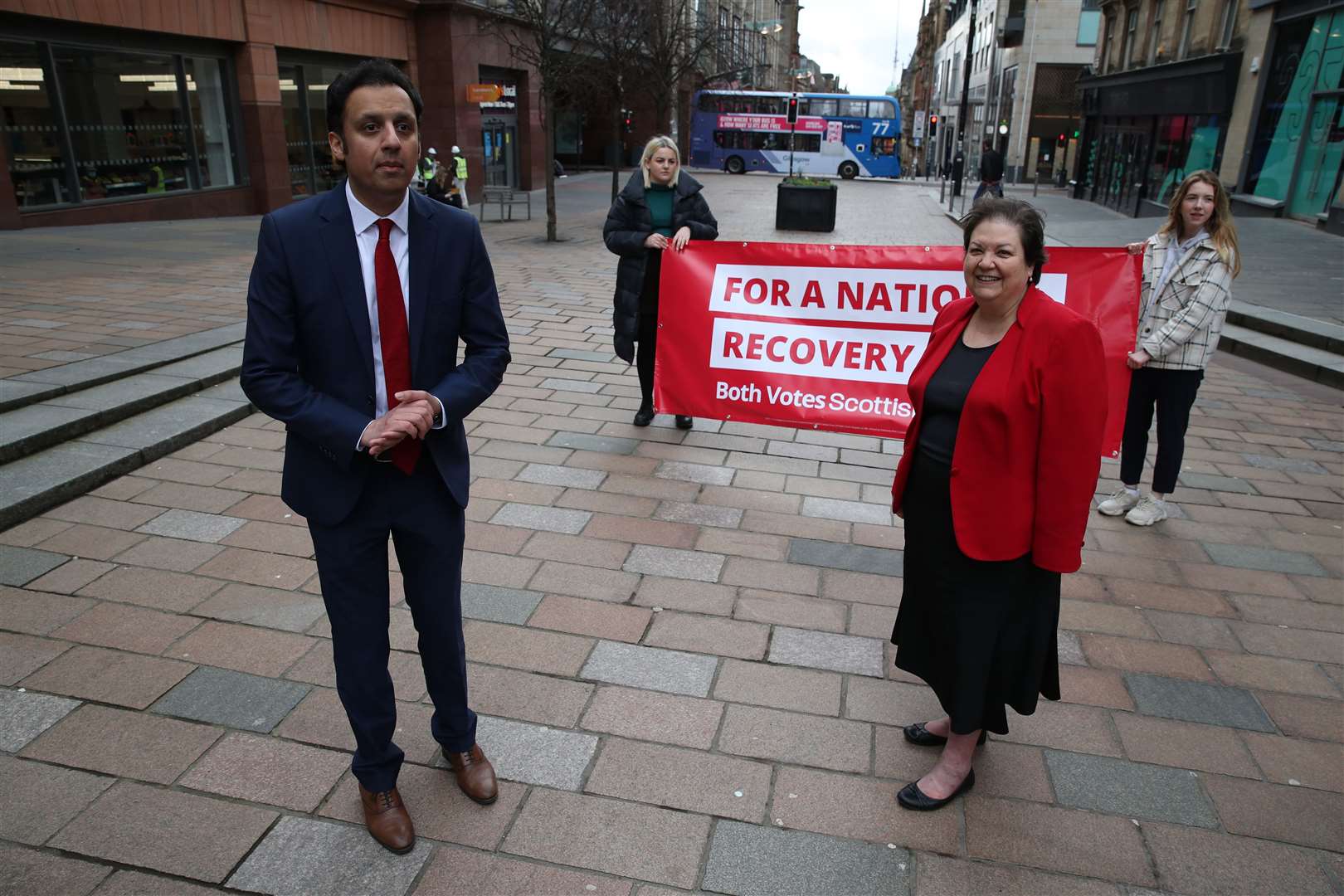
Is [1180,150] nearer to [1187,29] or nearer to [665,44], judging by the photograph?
[1187,29]

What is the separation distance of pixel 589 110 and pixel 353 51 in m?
22.0

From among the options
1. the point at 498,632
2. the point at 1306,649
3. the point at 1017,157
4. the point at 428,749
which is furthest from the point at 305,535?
the point at 1017,157

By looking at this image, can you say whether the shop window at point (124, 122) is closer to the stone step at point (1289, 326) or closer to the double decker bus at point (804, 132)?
the stone step at point (1289, 326)

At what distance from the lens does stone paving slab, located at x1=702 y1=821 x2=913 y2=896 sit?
2580mm

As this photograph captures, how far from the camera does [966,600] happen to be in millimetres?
2764

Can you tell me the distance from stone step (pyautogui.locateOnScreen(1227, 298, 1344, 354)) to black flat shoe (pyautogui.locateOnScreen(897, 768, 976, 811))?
8043 mm

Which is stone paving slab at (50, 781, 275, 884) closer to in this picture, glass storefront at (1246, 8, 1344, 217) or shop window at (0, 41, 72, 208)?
shop window at (0, 41, 72, 208)

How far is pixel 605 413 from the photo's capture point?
693cm

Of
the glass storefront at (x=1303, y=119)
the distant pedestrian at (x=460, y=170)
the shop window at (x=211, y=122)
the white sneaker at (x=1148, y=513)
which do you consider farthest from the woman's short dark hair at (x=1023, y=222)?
the distant pedestrian at (x=460, y=170)

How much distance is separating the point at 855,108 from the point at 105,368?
136 feet

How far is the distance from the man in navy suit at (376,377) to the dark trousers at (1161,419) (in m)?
3.87

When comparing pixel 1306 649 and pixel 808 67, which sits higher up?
pixel 808 67

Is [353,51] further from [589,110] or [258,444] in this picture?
[589,110]

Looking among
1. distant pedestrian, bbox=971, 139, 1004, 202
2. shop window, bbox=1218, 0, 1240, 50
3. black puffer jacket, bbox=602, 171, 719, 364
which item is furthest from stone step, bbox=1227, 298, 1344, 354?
shop window, bbox=1218, 0, 1240, 50
